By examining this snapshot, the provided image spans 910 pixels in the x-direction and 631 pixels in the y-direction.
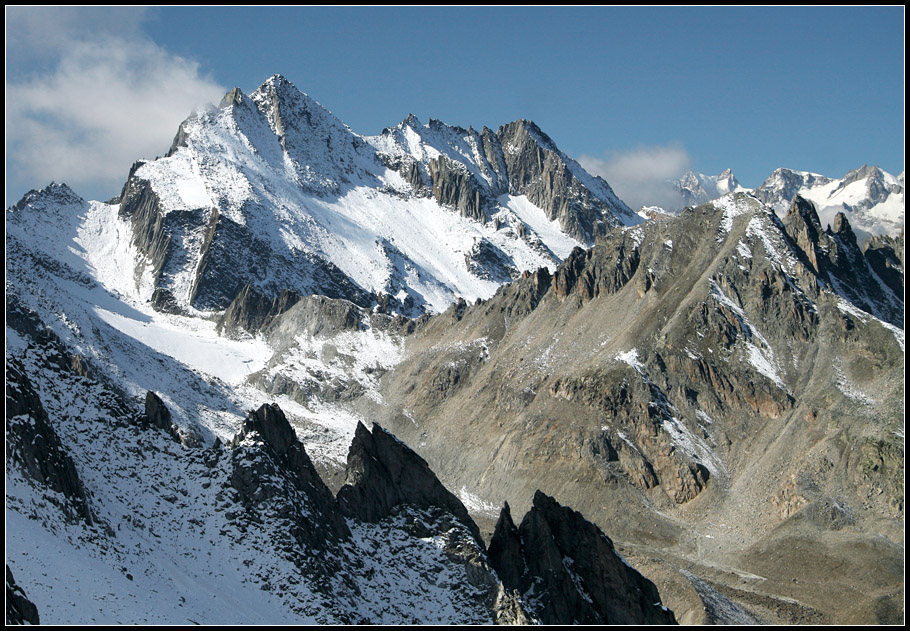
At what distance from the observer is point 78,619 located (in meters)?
43.6

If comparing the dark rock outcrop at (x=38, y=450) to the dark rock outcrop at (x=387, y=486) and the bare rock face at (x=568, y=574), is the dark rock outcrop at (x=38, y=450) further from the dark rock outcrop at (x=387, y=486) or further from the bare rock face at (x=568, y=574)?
the bare rock face at (x=568, y=574)

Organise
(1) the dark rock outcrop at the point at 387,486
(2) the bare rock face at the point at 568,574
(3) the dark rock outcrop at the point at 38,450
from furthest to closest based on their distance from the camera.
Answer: (1) the dark rock outcrop at the point at 387,486 → (2) the bare rock face at the point at 568,574 → (3) the dark rock outcrop at the point at 38,450

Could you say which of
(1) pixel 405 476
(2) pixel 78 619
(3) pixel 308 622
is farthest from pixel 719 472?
(2) pixel 78 619

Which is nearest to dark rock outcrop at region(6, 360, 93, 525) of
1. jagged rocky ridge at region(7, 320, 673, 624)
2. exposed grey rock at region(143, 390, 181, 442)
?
jagged rocky ridge at region(7, 320, 673, 624)

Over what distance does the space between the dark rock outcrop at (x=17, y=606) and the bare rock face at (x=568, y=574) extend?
3598cm

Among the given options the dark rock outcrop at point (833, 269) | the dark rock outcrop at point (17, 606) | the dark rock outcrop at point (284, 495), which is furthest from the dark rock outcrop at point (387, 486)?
the dark rock outcrop at point (833, 269)

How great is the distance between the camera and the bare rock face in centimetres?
6794

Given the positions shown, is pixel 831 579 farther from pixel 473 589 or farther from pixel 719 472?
pixel 473 589

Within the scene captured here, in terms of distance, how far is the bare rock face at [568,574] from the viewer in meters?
67.9

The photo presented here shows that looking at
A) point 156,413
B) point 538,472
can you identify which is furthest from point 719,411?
point 156,413

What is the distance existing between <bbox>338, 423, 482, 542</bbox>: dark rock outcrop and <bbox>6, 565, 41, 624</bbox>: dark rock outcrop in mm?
31320

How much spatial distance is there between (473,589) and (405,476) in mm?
14266

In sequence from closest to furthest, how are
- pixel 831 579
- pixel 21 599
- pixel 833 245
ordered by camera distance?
pixel 21 599 < pixel 831 579 < pixel 833 245

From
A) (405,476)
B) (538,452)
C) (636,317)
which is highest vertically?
(636,317)
